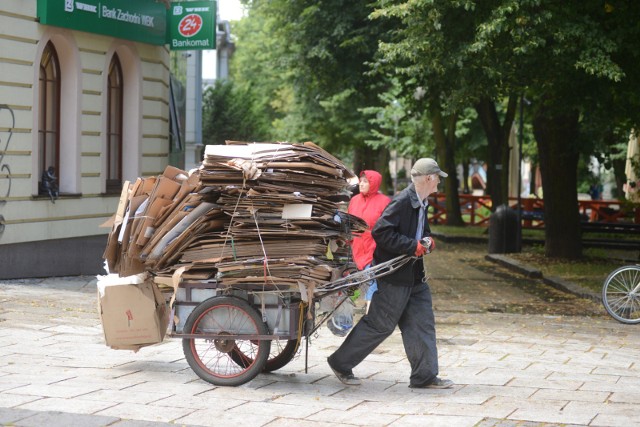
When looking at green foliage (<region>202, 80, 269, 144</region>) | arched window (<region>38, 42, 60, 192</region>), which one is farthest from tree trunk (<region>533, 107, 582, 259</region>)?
green foliage (<region>202, 80, 269, 144</region>)

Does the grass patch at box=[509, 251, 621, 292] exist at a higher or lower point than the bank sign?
lower

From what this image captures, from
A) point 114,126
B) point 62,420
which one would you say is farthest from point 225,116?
point 62,420

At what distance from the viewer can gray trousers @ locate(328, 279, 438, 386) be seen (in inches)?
330

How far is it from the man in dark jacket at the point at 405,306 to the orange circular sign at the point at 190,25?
1081 cm

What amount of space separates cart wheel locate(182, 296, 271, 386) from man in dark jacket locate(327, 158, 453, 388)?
2.08ft

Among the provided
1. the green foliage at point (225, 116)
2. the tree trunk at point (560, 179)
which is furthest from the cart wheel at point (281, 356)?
the green foliage at point (225, 116)

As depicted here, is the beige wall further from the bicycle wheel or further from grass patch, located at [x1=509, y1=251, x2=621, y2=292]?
the bicycle wheel

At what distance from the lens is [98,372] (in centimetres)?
886

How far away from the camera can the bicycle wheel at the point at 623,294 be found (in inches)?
524

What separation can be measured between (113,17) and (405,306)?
32.5 feet

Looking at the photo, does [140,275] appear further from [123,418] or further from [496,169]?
[496,169]

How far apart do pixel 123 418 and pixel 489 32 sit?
31.2 ft

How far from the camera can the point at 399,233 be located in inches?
330

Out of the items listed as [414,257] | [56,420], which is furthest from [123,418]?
[414,257]
